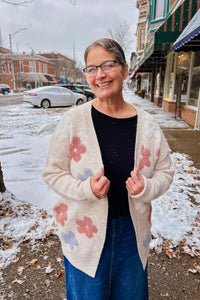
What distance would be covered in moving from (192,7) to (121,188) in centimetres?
924

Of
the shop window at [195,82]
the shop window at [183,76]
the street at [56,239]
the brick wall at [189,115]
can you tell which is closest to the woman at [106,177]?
the street at [56,239]

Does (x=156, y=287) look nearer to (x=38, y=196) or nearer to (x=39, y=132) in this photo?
(x=38, y=196)

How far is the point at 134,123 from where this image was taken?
→ 1321 millimetres

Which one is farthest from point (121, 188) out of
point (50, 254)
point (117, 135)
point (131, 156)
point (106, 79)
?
point (50, 254)

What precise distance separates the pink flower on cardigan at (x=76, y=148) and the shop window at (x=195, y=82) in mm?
8620

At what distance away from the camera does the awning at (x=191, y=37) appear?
5647 mm

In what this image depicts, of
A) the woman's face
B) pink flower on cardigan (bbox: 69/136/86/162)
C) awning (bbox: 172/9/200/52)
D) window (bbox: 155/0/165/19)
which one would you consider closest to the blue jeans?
pink flower on cardigan (bbox: 69/136/86/162)

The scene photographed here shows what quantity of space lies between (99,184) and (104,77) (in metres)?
0.59

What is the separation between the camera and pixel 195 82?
9.01 metres

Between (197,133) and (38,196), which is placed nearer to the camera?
(38,196)

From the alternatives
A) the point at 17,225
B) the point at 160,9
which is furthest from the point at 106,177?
the point at 160,9

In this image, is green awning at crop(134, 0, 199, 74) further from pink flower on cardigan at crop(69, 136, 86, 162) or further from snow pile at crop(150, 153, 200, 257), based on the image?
pink flower on cardigan at crop(69, 136, 86, 162)

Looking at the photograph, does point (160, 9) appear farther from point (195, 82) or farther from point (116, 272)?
point (116, 272)

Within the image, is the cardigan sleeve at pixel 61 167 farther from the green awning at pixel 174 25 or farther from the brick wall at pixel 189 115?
the green awning at pixel 174 25
